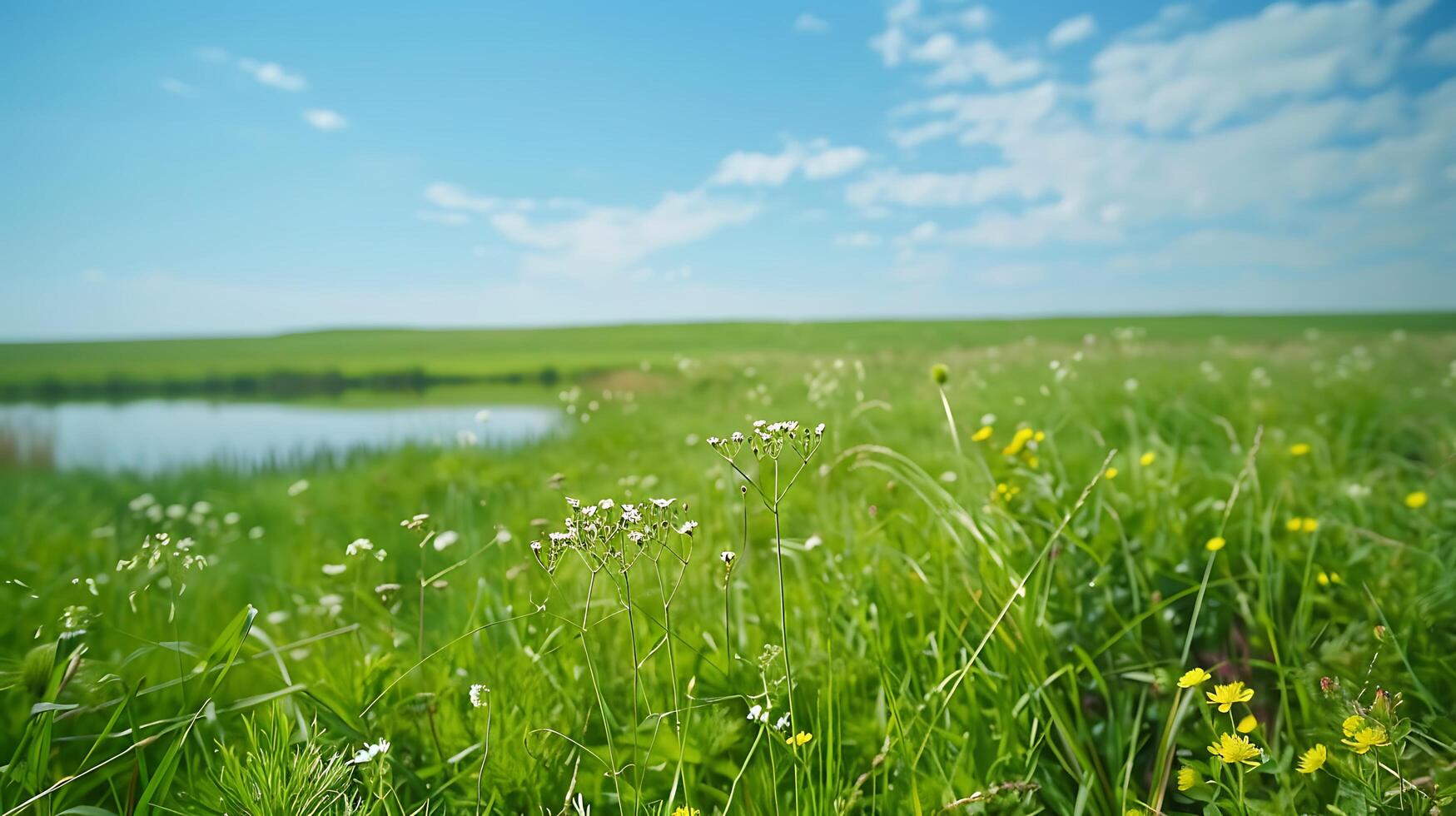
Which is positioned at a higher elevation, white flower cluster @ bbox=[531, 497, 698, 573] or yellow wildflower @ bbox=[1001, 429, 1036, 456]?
white flower cluster @ bbox=[531, 497, 698, 573]

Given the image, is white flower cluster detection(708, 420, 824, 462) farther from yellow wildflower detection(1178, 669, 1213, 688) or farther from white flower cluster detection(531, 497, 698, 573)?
yellow wildflower detection(1178, 669, 1213, 688)

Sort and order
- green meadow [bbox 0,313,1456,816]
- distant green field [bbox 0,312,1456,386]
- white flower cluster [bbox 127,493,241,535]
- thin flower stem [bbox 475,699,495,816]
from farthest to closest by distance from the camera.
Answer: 1. distant green field [bbox 0,312,1456,386]
2. white flower cluster [bbox 127,493,241,535]
3. green meadow [bbox 0,313,1456,816]
4. thin flower stem [bbox 475,699,495,816]

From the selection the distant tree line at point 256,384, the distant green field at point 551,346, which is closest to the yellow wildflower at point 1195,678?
the distant green field at point 551,346

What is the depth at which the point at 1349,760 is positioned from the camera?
137 centimetres

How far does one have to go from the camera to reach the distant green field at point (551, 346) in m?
14.7

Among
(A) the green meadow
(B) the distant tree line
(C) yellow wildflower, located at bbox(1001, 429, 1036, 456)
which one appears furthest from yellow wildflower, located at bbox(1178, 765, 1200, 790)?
(B) the distant tree line

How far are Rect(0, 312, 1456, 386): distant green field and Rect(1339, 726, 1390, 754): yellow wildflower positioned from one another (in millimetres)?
8746

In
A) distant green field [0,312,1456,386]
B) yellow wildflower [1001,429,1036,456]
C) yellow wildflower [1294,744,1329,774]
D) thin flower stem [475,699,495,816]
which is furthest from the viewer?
distant green field [0,312,1456,386]

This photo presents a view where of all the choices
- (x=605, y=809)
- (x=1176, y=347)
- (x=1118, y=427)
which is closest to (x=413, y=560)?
(x=605, y=809)

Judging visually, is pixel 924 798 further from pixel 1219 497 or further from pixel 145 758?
pixel 1219 497

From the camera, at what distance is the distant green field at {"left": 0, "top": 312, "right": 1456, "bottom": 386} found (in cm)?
1471

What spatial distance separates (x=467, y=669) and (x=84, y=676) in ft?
2.46

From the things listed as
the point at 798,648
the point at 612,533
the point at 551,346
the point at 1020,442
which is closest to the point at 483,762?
the point at 612,533

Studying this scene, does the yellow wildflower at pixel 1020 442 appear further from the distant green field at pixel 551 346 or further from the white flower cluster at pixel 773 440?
the distant green field at pixel 551 346
